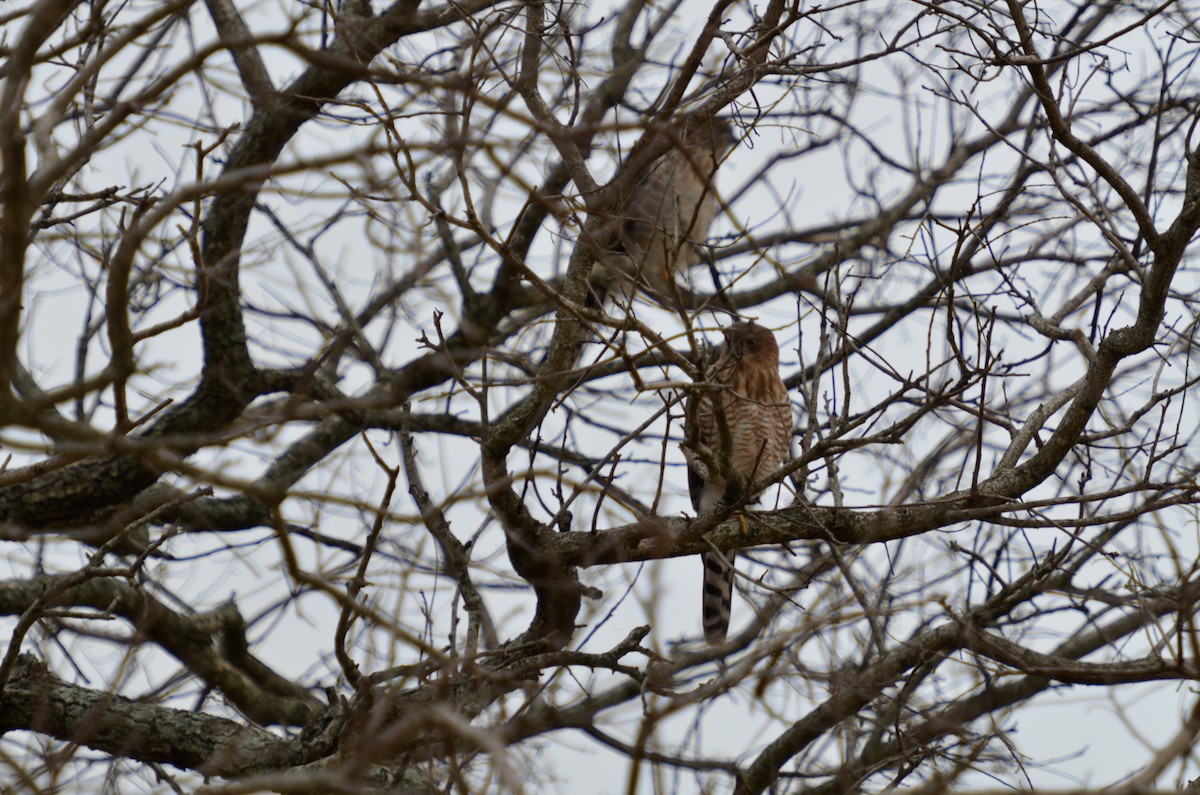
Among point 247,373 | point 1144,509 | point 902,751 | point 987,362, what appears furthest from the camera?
point 247,373

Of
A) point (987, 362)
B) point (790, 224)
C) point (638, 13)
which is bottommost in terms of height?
point (987, 362)

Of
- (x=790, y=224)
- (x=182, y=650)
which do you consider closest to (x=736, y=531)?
(x=182, y=650)

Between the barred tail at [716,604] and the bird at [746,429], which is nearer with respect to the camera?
the bird at [746,429]

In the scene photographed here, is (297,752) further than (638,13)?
No

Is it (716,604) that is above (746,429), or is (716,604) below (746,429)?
below

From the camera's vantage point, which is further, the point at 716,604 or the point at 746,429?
the point at 716,604

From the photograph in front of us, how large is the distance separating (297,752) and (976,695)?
292cm

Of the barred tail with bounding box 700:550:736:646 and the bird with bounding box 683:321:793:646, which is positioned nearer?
the bird with bounding box 683:321:793:646

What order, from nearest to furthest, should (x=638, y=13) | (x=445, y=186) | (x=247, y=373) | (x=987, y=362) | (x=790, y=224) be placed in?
(x=987, y=362) < (x=247, y=373) < (x=445, y=186) < (x=638, y=13) < (x=790, y=224)

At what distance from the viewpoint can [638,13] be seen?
20.6 feet

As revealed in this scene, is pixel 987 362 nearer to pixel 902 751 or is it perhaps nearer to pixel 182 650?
pixel 902 751

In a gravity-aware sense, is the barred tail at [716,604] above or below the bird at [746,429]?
below

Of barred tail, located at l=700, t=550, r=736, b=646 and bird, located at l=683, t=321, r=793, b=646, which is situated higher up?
bird, located at l=683, t=321, r=793, b=646

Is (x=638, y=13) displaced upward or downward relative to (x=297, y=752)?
upward
